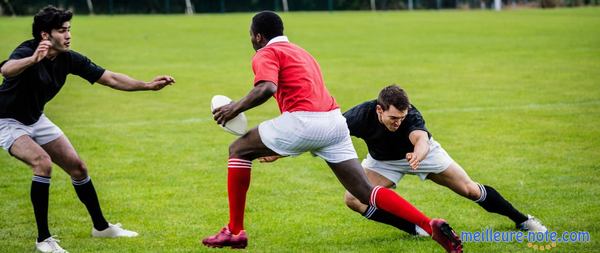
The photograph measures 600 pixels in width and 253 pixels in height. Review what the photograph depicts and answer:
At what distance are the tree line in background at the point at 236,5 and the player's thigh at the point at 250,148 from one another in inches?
1821

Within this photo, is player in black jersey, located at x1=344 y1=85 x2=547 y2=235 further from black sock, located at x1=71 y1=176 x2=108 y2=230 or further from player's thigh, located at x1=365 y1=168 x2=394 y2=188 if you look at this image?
black sock, located at x1=71 y1=176 x2=108 y2=230

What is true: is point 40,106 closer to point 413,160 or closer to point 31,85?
point 31,85

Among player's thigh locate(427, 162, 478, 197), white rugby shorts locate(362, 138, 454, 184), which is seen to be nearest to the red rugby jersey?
white rugby shorts locate(362, 138, 454, 184)

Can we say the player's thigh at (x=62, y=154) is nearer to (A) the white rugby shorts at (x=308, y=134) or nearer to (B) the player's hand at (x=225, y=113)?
Result: (B) the player's hand at (x=225, y=113)

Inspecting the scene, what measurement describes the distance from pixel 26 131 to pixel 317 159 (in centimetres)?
574

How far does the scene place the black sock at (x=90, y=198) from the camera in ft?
27.7

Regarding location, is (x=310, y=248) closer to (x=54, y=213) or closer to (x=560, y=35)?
(x=54, y=213)

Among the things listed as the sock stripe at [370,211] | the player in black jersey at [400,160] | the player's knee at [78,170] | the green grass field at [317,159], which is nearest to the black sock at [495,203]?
the player in black jersey at [400,160]

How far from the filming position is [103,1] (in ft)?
177

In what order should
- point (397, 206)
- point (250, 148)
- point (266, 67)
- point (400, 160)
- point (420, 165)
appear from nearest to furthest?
1. point (266, 67)
2. point (397, 206)
3. point (250, 148)
4. point (420, 165)
5. point (400, 160)

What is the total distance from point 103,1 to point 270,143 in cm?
4846

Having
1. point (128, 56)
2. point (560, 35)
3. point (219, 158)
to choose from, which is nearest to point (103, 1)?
point (128, 56)

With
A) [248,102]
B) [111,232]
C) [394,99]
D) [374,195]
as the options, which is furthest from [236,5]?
[248,102]

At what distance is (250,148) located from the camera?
751 centimetres
